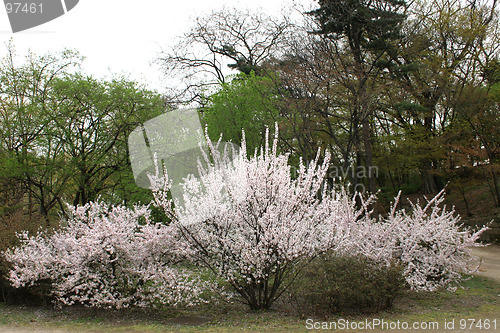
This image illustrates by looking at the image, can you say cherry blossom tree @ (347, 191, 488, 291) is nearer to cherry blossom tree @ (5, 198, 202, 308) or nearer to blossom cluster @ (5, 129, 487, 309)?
blossom cluster @ (5, 129, 487, 309)

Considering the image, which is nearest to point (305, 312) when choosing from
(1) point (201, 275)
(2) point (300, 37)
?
(1) point (201, 275)

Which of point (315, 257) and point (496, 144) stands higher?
point (496, 144)

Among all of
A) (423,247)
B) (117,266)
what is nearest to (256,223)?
(117,266)

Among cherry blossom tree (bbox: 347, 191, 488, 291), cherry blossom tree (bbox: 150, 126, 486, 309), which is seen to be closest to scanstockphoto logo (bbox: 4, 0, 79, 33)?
cherry blossom tree (bbox: 150, 126, 486, 309)

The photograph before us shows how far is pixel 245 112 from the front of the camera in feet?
55.4

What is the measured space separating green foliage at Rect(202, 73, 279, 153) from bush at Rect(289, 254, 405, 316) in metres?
10.0

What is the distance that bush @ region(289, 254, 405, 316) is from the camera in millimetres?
6109

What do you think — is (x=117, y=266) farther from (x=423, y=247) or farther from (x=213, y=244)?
(x=423, y=247)

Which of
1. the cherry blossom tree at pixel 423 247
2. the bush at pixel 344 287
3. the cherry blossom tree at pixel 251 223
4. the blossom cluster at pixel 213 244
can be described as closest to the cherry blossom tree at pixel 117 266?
the blossom cluster at pixel 213 244

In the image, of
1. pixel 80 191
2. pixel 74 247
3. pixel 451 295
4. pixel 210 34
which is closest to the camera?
pixel 74 247

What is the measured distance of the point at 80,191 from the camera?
17.8 m

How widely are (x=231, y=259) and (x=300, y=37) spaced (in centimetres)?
1166

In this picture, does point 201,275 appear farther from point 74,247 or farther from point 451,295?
point 451,295

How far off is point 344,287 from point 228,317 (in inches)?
77.8
